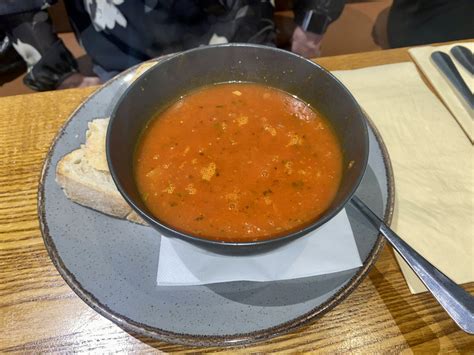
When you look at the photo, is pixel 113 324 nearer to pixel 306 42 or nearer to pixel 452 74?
pixel 452 74

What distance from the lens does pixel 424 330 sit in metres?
1.10

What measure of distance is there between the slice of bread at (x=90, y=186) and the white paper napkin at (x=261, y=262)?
0.18 meters

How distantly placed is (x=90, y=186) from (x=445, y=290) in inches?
36.3

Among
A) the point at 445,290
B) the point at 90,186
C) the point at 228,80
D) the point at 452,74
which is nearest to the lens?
the point at 445,290

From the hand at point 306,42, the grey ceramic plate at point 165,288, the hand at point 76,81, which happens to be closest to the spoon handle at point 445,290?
the grey ceramic plate at point 165,288

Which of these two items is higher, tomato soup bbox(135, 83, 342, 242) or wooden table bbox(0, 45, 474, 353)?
tomato soup bbox(135, 83, 342, 242)

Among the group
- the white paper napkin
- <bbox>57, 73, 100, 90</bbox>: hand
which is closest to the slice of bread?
the white paper napkin

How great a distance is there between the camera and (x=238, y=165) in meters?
1.13

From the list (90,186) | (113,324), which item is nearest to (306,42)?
→ (90,186)

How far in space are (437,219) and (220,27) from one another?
145 cm

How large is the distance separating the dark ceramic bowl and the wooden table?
31 centimetres

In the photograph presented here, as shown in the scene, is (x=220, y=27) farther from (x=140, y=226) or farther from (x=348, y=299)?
(x=348, y=299)

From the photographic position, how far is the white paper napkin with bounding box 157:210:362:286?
1059 millimetres

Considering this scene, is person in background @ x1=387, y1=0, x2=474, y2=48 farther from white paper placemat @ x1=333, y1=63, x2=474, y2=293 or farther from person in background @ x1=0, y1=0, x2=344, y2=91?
white paper placemat @ x1=333, y1=63, x2=474, y2=293
